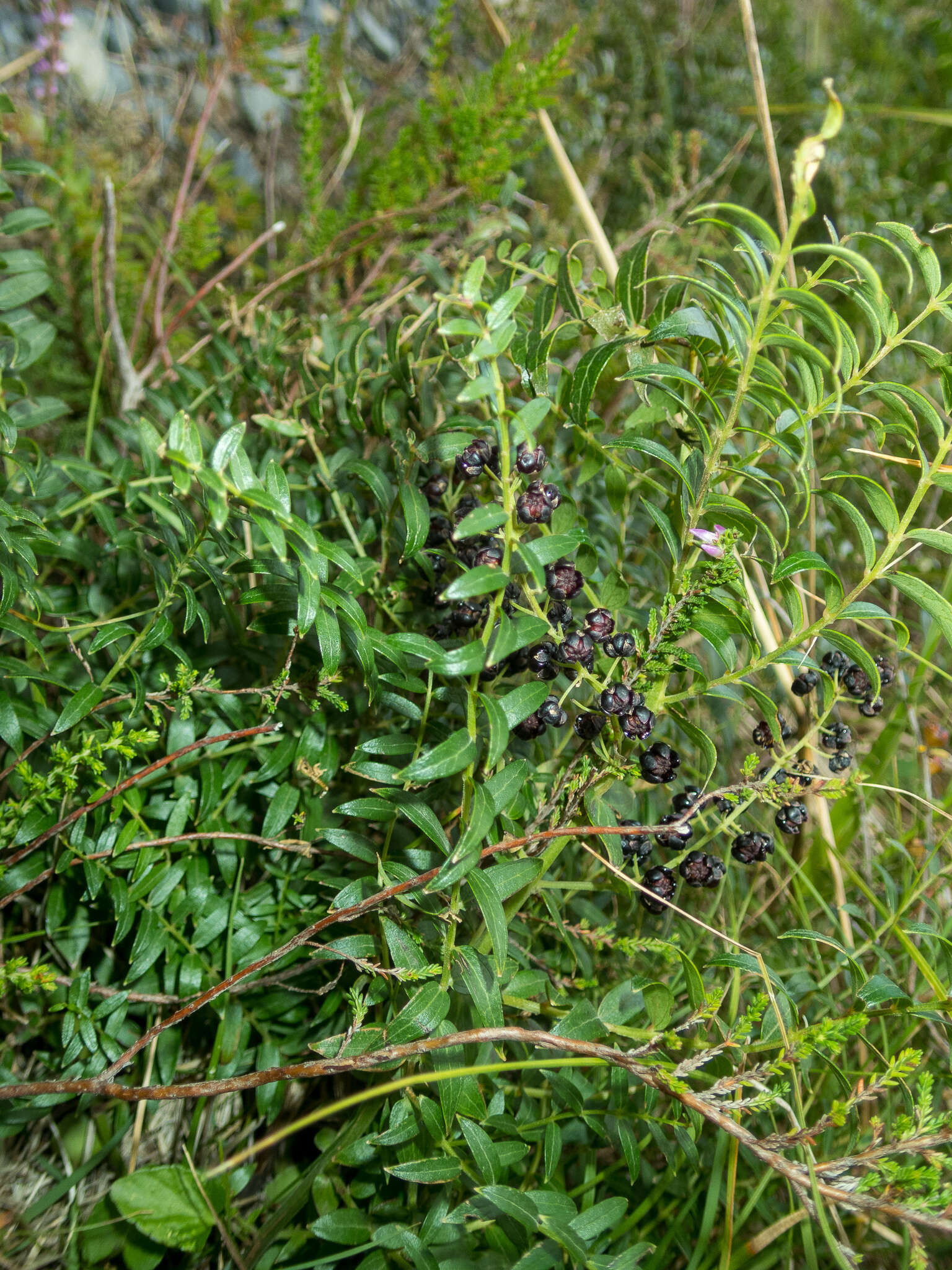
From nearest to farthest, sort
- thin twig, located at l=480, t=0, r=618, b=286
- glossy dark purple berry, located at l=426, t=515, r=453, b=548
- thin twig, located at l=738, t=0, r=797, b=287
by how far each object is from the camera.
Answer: glossy dark purple berry, located at l=426, t=515, r=453, b=548
thin twig, located at l=738, t=0, r=797, b=287
thin twig, located at l=480, t=0, r=618, b=286

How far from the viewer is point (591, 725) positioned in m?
0.70

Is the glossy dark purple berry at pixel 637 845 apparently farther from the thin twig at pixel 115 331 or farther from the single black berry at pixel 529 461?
the thin twig at pixel 115 331

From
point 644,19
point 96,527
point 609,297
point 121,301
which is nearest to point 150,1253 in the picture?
point 96,527

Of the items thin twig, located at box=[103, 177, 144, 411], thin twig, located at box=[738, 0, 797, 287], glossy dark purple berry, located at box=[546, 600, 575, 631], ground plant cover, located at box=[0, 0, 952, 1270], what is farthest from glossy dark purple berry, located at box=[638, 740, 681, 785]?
thin twig, located at box=[103, 177, 144, 411]

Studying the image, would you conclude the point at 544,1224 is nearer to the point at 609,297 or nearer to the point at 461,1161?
the point at 461,1161

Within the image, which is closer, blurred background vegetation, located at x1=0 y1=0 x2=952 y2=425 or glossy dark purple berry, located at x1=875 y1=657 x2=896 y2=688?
glossy dark purple berry, located at x1=875 y1=657 x2=896 y2=688

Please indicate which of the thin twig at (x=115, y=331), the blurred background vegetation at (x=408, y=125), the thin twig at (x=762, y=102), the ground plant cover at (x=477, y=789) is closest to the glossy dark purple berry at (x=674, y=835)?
the ground plant cover at (x=477, y=789)

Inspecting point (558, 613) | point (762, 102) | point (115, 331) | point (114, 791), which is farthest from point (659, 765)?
point (115, 331)

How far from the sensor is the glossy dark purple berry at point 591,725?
2.29 feet

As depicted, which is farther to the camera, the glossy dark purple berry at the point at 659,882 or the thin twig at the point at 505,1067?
the glossy dark purple berry at the point at 659,882

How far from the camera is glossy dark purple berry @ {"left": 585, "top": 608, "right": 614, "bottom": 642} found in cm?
69

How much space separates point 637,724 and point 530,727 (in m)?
0.09

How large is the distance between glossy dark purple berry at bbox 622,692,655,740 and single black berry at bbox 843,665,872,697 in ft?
0.73

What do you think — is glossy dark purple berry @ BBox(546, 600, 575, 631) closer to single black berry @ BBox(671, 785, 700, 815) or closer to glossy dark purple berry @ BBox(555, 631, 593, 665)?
glossy dark purple berry @ BBox(555, 631, 593, 665)
